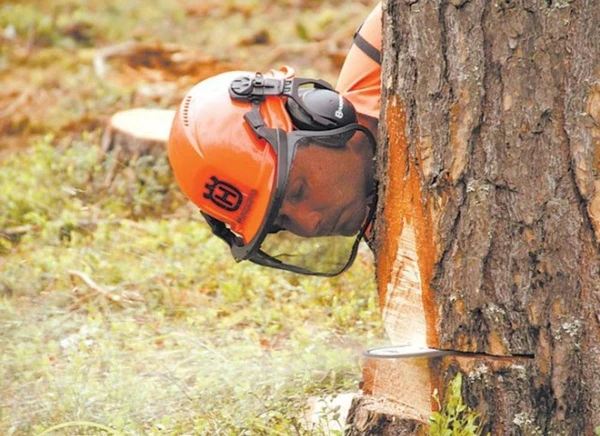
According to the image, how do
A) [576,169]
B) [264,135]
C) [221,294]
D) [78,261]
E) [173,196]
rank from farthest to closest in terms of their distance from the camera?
[173,196] < [78,261] < [221,294] < [264,135] < [576,169]

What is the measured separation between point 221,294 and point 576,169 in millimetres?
2252

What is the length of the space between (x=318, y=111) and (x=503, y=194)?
705 millimetres

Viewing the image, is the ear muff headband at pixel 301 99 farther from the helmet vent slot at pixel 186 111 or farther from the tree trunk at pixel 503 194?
the tree trunk at pixel 503 194

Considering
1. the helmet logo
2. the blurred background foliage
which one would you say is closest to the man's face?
the helmet logo

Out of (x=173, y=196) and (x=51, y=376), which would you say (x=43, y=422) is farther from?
(x=173, y=196)

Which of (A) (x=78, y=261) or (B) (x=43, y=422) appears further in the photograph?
(A) (x=78, y=261)

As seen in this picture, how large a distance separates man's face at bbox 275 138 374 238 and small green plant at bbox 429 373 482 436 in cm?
67

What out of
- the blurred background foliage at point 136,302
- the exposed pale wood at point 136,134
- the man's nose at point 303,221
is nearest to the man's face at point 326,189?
the man's nose at point 303,221

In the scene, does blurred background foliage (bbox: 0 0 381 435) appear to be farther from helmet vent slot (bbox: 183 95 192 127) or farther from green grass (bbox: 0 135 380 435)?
helmet vent slot (bbox: 183 95 192 127)

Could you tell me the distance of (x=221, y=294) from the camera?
4316mm

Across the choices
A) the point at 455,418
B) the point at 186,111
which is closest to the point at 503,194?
the point at 455,418

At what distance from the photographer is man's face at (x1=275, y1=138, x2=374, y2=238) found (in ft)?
9.60

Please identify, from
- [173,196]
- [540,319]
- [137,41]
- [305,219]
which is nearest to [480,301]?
[540,319]

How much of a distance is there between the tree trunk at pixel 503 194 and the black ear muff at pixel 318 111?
26 centimetres
